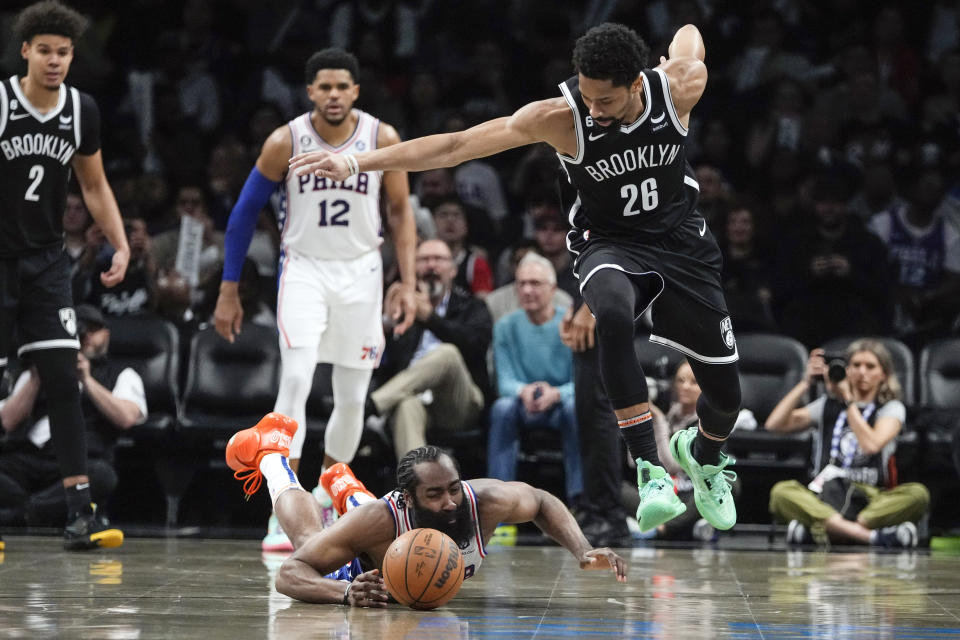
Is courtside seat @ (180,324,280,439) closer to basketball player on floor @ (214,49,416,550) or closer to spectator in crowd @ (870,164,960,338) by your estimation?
basketball player on floor @ (214,49,416,550)

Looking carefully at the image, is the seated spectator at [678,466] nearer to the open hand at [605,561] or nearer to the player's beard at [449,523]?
the player's beard at [449,523]

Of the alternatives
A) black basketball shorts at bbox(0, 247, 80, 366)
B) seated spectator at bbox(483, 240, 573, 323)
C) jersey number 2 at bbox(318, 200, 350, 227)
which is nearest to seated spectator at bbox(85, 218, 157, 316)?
seated spectator at bbox(483, 240, 573, 323)

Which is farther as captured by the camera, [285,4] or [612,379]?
[285,4]

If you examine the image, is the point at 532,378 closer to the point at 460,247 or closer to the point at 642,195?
the point at 460,247

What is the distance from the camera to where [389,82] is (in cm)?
1193

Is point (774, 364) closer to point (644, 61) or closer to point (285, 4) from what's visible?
point (644, 61)

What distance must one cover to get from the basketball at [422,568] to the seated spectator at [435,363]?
136 inches

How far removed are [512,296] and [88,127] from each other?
3.41 m

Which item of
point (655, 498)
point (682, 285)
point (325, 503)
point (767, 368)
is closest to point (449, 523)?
point (655, 498)

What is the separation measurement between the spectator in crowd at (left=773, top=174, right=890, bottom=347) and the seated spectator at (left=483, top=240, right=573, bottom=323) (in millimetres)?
1707

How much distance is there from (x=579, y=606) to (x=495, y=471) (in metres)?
3.34

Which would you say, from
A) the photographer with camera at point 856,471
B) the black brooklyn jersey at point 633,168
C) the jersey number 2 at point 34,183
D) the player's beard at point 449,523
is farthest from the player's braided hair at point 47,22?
the photographer with camera at point 856,471

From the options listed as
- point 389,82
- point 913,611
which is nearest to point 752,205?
point 389,82

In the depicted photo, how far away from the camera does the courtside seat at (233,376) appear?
29.8 feet
